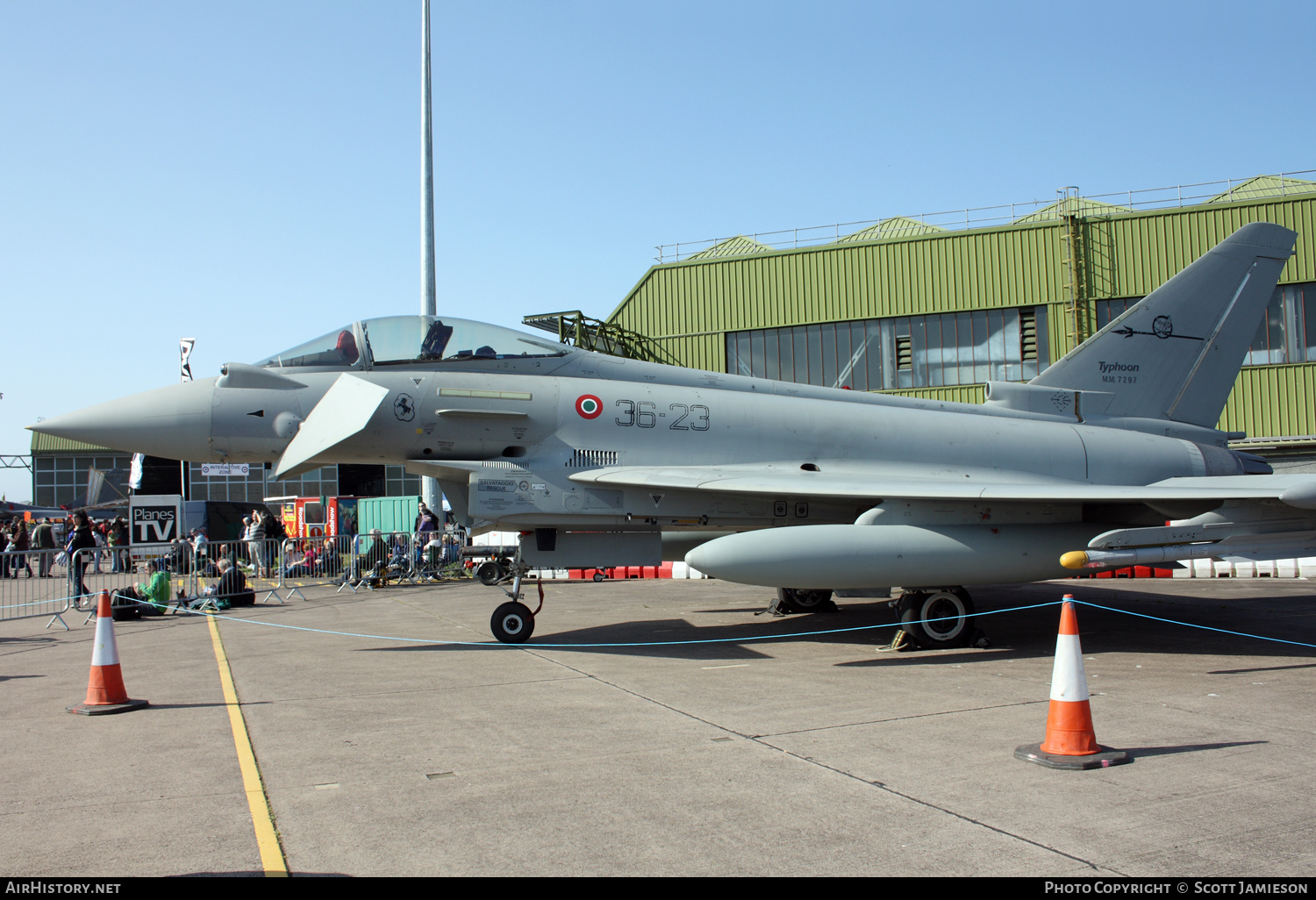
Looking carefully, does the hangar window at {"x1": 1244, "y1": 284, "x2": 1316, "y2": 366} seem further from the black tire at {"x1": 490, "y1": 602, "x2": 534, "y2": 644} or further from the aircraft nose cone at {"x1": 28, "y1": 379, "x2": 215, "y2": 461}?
the aircraft nose cone at {"x1": 28, "y1": 379, "x2": 215, "y2": 461}

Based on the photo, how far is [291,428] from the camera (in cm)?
916

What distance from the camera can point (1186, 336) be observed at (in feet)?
38.3

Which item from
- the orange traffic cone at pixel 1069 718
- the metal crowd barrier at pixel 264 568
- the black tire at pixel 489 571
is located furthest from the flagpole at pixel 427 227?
the orange traffic cone at pixel 1069 718

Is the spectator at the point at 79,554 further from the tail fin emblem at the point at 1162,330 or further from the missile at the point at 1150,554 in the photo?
the tail fin emblem at the point at 1162,330

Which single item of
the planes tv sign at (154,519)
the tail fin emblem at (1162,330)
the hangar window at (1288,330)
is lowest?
the planes tv sign at (154,519)

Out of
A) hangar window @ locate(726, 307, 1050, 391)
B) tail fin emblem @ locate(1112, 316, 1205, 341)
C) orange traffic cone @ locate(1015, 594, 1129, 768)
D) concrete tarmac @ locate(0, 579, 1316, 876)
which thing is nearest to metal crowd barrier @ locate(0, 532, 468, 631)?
concrete tarmac @ locate(0, 579, 1316, 876)

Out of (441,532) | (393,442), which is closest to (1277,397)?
(441,532)

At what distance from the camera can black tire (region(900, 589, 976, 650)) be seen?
8984 mm

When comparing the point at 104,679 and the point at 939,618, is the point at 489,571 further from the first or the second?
the point at 939,618

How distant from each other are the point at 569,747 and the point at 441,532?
16.5 metres

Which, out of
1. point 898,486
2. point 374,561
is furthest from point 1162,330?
point 374,561

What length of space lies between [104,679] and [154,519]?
11.4 metres

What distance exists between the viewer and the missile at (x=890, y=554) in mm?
8016

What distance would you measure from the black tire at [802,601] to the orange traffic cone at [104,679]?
7.70 m
